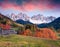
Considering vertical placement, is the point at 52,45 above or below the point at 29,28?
below

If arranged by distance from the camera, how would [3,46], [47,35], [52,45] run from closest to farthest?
1. [3,46]
2. [52,45]
3. [47,35]

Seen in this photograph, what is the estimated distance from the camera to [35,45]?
70688 mm

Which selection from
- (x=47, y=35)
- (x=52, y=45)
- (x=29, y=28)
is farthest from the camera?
(x=29, y=28)

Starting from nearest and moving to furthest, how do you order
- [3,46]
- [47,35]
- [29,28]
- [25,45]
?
1. [3,46]
2. [25,45]
3. [47,35]
4. [29,28]

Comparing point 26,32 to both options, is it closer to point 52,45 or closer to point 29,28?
point 29,28

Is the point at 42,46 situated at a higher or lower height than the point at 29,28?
lower

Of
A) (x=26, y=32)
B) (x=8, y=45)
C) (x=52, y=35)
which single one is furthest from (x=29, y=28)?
(x=8, y=45)

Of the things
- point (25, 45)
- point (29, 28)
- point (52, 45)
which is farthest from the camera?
point (29, 28)

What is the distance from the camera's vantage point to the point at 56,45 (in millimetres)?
74500

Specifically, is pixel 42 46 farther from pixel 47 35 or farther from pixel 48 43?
pixel 47 35

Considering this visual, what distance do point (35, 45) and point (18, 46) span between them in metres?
7.75

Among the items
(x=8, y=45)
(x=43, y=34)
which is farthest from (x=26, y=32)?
(x=8, y=45)

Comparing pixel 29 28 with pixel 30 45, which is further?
pixel 29 28

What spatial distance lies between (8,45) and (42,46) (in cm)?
1351
